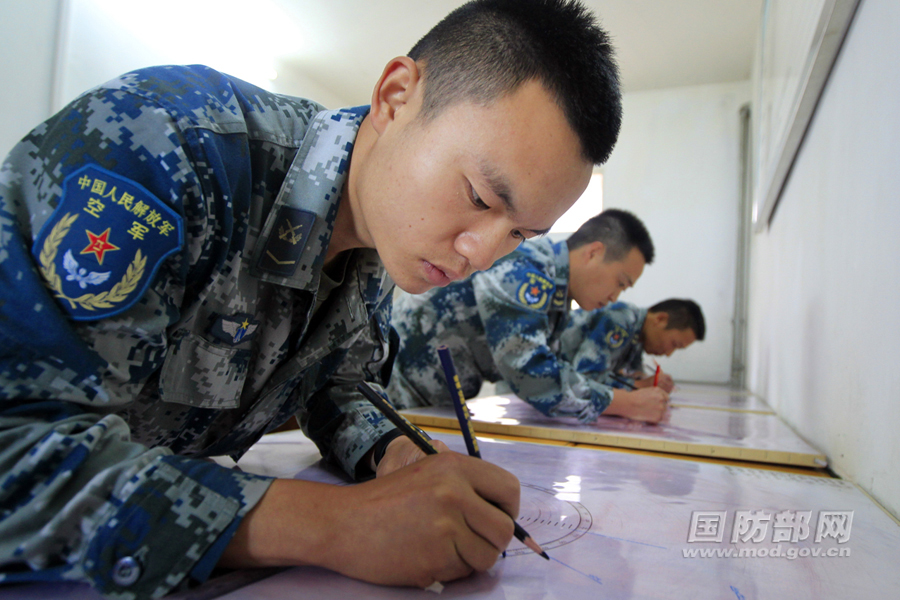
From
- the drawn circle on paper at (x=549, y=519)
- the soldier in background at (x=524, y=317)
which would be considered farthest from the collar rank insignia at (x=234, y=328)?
the soldier in background at (x=524, y=317)

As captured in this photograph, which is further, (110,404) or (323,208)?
(323,208)

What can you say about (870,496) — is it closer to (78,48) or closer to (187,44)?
(78,48)

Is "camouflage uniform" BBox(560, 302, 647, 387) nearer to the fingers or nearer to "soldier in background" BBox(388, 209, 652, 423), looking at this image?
"soldier in background" BBox(388, 209, 652, 423)

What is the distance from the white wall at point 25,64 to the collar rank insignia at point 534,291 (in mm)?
2302

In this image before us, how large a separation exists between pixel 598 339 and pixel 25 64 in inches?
114

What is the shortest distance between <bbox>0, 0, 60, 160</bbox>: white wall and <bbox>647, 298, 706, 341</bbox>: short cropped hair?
3.28m

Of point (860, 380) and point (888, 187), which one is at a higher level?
point (888, 187)

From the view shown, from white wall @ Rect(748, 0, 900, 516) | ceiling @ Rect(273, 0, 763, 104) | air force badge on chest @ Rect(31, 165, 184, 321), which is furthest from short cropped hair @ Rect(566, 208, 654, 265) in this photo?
ceiling @ Rect(273, 0, 763, 104)

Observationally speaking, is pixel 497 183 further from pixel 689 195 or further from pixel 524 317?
pixel 689 195

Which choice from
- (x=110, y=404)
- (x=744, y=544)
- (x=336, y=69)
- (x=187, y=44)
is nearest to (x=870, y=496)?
(x=744, y=544)

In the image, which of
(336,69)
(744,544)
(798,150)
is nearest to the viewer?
(744,544)

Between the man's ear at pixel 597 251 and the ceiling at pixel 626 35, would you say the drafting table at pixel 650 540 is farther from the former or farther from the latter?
the ceiling at pixel 626 35

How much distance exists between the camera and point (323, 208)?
0.69 metres

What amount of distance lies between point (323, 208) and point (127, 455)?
14.3 inches
